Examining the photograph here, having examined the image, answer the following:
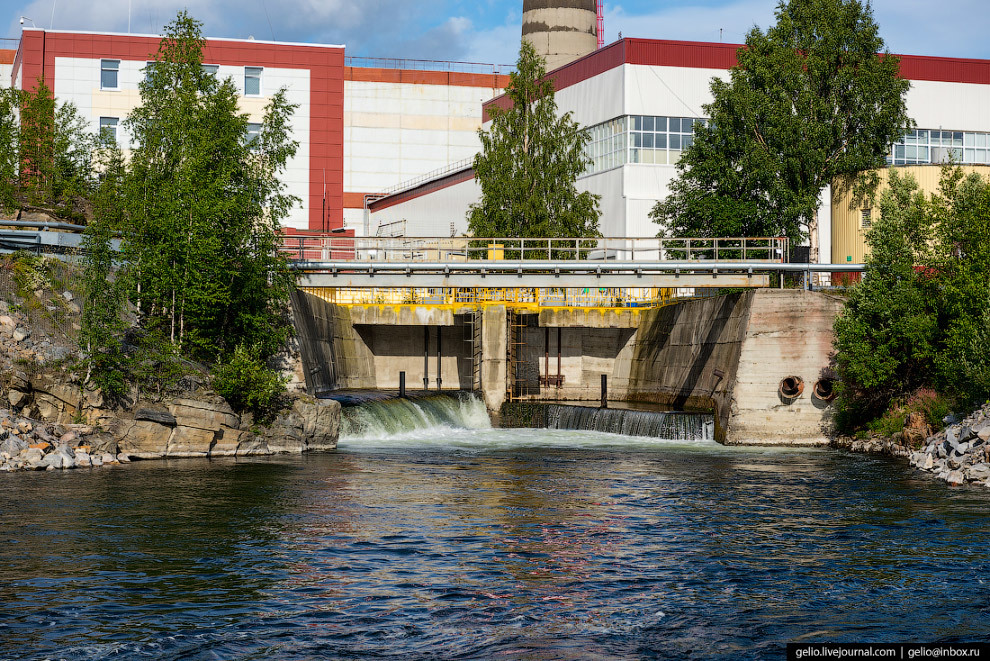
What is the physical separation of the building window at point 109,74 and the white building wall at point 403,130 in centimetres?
1582

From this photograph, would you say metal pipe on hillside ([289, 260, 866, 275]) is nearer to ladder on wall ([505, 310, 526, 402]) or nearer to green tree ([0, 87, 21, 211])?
ladder on wall ([505, 310, 526, 402])

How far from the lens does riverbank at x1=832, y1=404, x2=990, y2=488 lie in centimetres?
2591

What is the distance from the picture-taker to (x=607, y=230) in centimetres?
5756

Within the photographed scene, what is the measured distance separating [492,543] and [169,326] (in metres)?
18.6

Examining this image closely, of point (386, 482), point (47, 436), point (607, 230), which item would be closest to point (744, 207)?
point (607, 230)

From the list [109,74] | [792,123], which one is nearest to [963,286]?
[792,123]

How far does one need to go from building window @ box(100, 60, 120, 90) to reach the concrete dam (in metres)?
32.1

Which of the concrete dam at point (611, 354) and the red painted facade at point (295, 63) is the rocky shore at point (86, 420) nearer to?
the concrete dam at point (611, 354)

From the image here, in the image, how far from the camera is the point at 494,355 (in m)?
46.6

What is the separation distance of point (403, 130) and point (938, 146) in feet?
127

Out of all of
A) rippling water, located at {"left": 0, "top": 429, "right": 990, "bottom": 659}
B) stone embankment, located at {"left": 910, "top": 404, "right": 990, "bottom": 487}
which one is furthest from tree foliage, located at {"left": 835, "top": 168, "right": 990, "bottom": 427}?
rippling water, located at {"left": 0, "top": 429, "right": 990, "bottom": 659}

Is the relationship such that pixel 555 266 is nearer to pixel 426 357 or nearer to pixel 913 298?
pixel 913 298

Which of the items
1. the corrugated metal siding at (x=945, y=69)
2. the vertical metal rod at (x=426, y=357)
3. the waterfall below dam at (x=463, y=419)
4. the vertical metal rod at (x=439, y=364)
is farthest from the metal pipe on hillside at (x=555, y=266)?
the corrugated metal siding at (x=945, y=69)

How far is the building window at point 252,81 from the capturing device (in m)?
75.4
